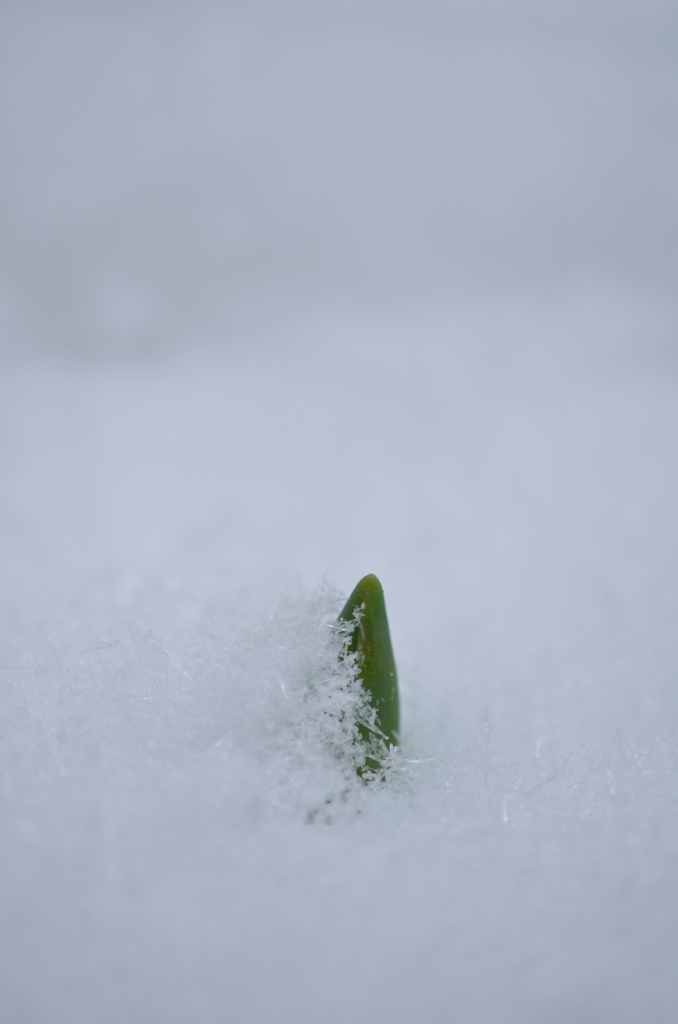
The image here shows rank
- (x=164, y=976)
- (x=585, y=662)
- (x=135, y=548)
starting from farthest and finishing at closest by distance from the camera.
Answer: (x=135, y=548) < (x=585, y=662) < (x=164, y=976)

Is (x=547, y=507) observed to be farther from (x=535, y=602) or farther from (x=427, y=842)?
(x=427, y=842)

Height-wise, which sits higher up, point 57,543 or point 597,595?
point 57,543

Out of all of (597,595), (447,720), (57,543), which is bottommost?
(447,720)

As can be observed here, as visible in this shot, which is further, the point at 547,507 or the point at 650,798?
the point at 547,507

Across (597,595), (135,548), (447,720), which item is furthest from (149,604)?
(597,595)

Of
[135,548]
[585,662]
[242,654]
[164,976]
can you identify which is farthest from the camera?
[135,548]

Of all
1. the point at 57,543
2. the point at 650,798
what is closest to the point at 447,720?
the point at 650,798
